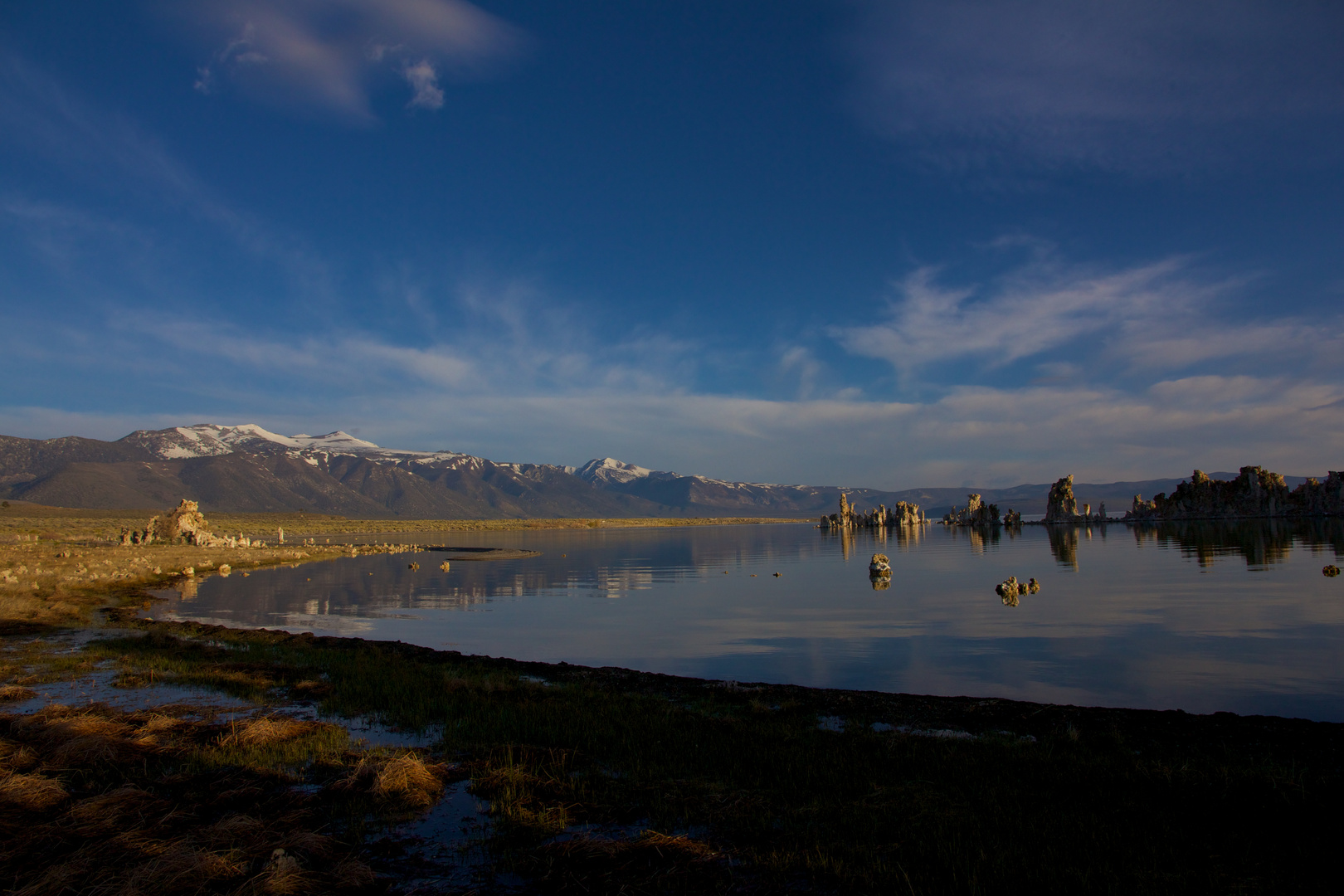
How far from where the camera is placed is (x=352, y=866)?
686cm

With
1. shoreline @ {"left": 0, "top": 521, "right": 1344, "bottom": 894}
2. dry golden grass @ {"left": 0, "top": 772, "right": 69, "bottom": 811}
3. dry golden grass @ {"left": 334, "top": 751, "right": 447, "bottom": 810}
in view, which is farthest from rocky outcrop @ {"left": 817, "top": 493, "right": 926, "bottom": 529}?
dry golden grass @ {"left": 0, "top": 772, "right": 69, "bottom": 811}

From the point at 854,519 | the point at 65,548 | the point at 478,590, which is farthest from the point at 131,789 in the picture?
the point at 854,519

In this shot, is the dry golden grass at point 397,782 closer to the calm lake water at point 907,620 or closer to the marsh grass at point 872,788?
the marsh grass at point 872,788

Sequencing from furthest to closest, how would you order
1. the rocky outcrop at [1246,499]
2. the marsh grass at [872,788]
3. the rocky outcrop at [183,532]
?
the rocky outcrop at [1246,499], the rocky outcrop at [183,532], the marsh grass at [872,788]

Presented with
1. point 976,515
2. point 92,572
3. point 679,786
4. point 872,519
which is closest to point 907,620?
point 679,786

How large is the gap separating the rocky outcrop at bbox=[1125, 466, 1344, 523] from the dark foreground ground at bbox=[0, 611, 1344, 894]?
498ft

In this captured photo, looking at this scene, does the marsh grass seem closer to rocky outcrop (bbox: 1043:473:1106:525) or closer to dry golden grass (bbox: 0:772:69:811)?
dry golden grass (bbox: 0:772:69:811)

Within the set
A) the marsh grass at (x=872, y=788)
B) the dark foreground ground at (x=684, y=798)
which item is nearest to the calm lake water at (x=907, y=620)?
the marsh grass at (x=872, y=788)

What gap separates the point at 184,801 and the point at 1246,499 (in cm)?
17989

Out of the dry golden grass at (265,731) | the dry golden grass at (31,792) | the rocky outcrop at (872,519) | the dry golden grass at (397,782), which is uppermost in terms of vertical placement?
the dry golden grass at (31,792)

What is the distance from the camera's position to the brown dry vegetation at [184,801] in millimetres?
6602

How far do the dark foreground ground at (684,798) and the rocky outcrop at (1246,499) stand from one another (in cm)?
15183

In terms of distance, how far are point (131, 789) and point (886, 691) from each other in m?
15.0

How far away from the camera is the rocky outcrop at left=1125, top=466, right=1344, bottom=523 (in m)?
123
